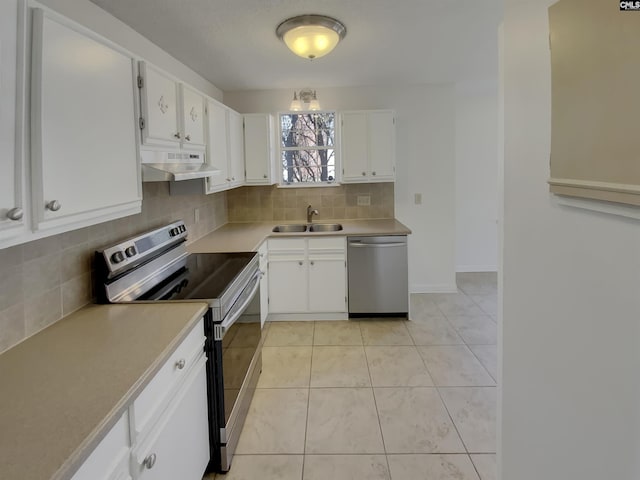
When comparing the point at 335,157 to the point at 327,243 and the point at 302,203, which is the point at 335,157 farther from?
the point at 327,243

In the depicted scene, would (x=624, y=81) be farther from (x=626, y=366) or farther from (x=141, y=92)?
(x=141, y=92)

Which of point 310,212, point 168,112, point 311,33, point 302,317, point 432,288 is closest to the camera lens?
point 168,112

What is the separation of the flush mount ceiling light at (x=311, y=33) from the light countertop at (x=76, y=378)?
5.68 ft

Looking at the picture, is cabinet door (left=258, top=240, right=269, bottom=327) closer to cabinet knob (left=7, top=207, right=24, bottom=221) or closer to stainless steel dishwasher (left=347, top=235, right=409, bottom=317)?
stainless steel dishwasher (left=347, top=235, right=409, bottom=317)

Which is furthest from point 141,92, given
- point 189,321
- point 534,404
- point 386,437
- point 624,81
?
point 386,437

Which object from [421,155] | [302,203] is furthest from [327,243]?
[421,155]

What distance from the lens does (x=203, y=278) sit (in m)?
2.42

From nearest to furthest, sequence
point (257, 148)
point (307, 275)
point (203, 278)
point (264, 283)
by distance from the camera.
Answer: point (203, 278), point (264, 283), point (307, 275), point (257, 148)

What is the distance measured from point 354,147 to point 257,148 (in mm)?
996

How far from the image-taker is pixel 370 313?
13.7 feet

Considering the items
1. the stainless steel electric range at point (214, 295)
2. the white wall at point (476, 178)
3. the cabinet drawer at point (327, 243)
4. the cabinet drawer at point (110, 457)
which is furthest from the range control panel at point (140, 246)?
the white wall at point (476, 178)

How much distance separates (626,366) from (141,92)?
203cm

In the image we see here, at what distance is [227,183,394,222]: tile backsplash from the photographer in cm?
479

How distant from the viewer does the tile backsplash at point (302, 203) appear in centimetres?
479
